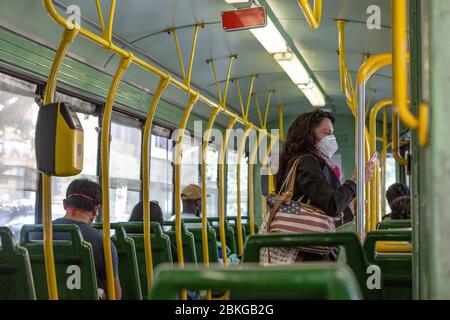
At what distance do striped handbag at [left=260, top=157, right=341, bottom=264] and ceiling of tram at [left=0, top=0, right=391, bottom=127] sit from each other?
2.39 meters

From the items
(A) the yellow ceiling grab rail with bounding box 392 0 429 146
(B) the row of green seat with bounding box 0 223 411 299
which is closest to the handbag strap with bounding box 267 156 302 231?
(B) the row of green seat with bounding box 0 223 411 299

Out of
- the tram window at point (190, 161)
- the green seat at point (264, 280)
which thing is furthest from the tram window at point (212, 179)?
the green seat at point (264, 280)

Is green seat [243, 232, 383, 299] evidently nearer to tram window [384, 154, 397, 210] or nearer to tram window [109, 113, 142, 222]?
tram window [109, 113, 142, 222]

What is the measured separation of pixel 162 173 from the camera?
717 centimetres

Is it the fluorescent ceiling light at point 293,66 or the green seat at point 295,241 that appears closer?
A: the green seat at point 295,241

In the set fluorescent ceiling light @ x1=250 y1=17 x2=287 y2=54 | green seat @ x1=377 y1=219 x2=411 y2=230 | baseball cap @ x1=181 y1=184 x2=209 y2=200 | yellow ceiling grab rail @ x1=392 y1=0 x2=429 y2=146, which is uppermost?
fluorescent ceiling light @ x1=250 y1=17 x2=287 y2=54

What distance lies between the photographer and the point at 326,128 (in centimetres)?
307

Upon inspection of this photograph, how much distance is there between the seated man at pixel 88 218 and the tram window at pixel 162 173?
10.5ft

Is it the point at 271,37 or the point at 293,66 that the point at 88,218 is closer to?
the point at 271,37

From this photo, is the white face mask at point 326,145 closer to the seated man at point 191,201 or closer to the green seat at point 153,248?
the green seat at point 153,248

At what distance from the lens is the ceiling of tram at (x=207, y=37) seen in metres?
4.60

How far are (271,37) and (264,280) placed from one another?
450cm

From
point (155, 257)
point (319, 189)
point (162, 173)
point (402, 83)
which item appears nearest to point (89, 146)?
point (155, 257)

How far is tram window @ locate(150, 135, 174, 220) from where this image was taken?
22.8ft
